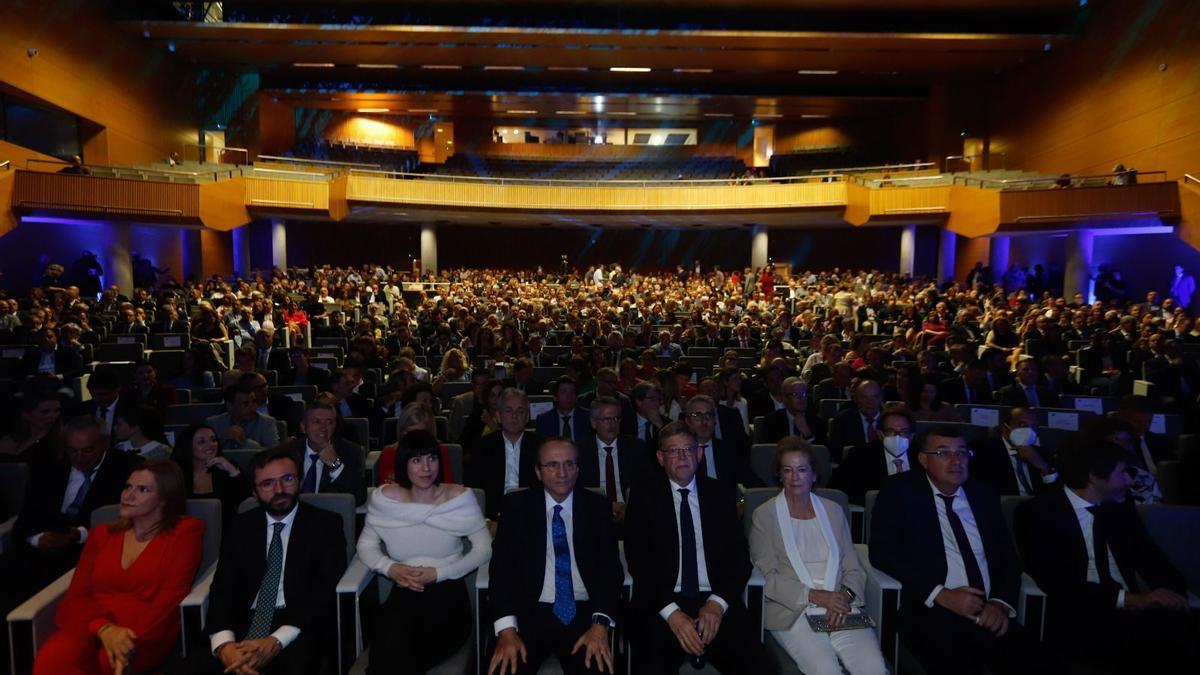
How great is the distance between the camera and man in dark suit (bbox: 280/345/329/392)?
633 centimetres

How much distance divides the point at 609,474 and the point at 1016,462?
202 cm

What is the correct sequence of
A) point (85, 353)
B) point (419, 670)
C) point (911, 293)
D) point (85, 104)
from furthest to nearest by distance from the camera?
point (85, 104), point (911, 293), point (85, 353), point (419, 670)

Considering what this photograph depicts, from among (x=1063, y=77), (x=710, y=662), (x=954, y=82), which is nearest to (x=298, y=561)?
(x=710, y=662)

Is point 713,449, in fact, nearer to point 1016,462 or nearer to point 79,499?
point 1016,462

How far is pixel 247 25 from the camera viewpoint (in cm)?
1730

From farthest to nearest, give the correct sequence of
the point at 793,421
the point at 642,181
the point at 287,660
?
the point at 642,181 < the point at 793,421 < the point at 287,660

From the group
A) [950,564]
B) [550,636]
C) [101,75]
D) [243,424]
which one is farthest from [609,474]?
[101,75]

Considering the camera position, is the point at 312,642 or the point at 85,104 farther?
the point at 85,104

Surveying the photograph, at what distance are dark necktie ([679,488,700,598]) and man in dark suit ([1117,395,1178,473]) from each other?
2690mm

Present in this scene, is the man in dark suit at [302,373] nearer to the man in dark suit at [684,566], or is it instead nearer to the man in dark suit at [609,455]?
the man in dark suit at [609,455]

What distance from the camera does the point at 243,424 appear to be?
14.3 ft

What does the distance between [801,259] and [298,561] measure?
2352 centimetres

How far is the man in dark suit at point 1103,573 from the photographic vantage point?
8.48 ft

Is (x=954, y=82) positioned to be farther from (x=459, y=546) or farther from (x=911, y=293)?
(x=459, y=546)
